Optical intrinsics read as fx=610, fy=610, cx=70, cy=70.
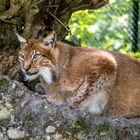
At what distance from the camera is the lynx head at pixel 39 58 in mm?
4699

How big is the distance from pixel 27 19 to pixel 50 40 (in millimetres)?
291

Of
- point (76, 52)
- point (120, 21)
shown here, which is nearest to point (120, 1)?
point (120, 21)

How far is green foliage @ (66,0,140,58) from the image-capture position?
9625 millimetres

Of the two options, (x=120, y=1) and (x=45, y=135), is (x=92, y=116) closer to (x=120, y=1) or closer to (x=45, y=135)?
(x=45, y=135)

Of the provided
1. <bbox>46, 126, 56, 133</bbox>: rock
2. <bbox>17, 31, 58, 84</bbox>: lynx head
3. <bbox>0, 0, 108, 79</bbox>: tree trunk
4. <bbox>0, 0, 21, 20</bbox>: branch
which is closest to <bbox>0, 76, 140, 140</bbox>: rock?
<bbox>46, 126, 56, 133</bbox>: rock

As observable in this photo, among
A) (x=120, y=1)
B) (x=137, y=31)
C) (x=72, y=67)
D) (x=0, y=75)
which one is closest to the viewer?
(x=0, y=75)

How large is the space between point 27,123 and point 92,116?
0.44m

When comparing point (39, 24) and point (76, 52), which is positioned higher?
point (39, 24)

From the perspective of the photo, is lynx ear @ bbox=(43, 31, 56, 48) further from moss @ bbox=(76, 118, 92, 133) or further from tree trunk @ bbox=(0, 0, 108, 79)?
moss @ bbox=(76, 118, 92, 133)

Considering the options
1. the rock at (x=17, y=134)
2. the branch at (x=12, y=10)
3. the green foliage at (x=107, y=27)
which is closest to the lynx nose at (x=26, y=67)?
the branch at (x=12, y=10)

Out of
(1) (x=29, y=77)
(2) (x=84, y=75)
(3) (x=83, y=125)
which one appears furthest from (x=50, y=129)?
(2) (x=84, y=75)

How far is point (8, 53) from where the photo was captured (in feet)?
15.3

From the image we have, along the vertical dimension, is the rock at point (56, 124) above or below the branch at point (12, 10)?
below

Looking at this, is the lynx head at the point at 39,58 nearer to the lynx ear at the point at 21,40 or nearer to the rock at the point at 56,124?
the lynx ear at the point at 21,40
